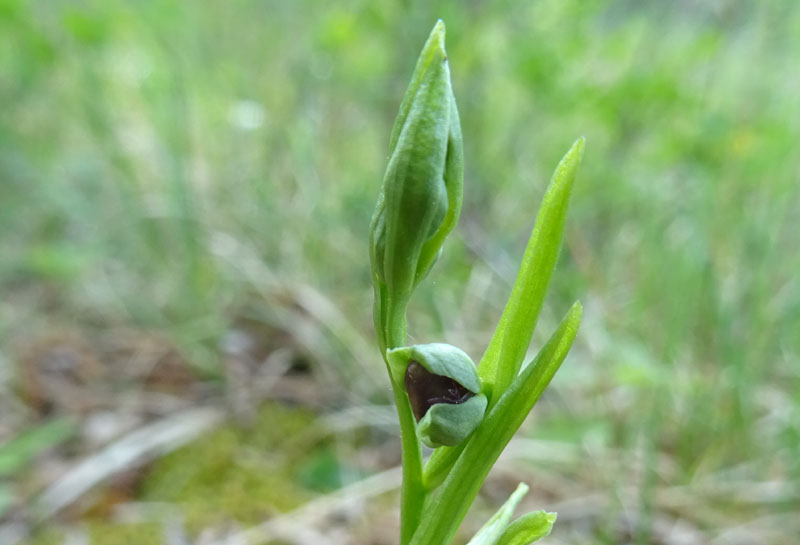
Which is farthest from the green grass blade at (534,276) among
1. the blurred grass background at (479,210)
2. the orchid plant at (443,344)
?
the blurred grass background at (479,210)

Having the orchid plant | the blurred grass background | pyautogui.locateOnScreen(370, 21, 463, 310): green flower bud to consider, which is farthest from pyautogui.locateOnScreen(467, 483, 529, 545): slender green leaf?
the blurred grass background

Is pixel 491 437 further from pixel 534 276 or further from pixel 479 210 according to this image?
pixel 479 210

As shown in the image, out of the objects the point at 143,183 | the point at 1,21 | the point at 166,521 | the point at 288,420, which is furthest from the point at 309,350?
the point at 1,21

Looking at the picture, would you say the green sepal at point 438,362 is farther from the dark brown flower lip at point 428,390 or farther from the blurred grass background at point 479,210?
the blurred grass background at point 479,210

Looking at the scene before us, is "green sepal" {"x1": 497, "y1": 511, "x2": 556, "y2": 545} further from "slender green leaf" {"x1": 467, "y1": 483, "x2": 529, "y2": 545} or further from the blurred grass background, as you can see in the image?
the blurred grass background

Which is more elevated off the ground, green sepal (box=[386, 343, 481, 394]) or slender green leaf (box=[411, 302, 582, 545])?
green sepal (box=[386, 343, 481, 394])

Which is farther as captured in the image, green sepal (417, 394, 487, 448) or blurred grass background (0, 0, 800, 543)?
blurred grass background (0, 0, 800, 543)
